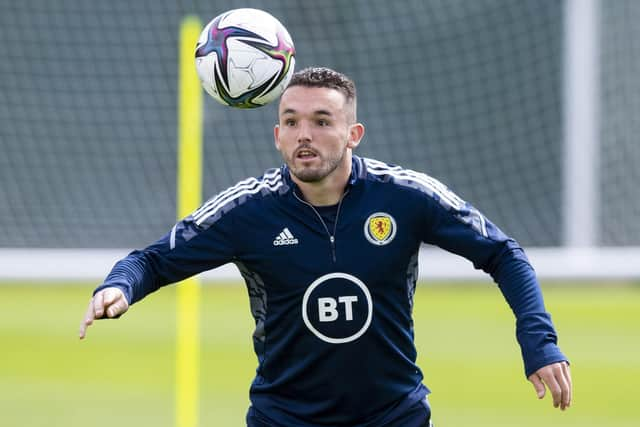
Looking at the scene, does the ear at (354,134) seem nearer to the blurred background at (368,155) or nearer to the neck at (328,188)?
the neck at (328,188)

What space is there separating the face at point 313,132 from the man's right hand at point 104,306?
0.85 meters

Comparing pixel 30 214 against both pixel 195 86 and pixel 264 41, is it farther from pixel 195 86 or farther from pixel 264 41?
pixel 264 41

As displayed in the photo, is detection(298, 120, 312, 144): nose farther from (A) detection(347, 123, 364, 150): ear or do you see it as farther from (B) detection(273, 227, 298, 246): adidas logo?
(B) detection(273, 227, 298, 246): adidas logo

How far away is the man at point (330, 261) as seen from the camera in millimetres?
4934

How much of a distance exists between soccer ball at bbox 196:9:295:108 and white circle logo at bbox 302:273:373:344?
833 millimetres

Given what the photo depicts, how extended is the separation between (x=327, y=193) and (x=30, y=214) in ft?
26.7

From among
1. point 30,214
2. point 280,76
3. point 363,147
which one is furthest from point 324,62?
point 280,76

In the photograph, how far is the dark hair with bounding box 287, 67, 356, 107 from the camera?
4973mm

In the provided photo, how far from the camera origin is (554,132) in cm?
1730

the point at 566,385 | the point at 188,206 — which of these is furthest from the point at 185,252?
the point at 188,206

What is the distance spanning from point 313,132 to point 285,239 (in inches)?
18.6

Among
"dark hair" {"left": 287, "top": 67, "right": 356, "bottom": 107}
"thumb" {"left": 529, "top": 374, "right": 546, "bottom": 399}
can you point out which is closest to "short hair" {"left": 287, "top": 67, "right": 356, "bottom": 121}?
"dark hair" {"left": 287, "top": 67, "right": 356, "bottom": 107}

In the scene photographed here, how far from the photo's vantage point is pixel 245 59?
506 cm

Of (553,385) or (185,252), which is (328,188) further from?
(553,385)
